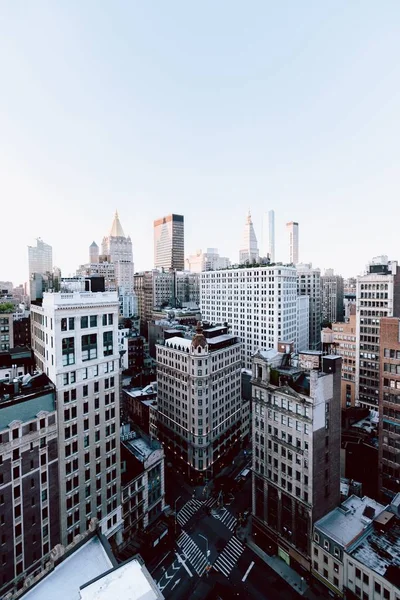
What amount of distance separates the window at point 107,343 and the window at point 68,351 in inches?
251

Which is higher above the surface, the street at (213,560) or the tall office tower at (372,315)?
the tall office tower at (372,315)

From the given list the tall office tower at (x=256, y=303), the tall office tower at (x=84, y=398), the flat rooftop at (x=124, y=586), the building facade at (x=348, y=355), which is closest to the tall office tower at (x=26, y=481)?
the tall office tower at (x=84, y=398)

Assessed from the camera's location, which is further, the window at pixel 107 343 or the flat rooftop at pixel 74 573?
the window at pixel 107 343

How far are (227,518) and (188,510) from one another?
938cm

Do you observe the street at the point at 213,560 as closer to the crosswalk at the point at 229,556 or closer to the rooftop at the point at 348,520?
the crosswalk at the point at 229,556

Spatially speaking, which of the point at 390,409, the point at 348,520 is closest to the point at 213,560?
the point at 348,520

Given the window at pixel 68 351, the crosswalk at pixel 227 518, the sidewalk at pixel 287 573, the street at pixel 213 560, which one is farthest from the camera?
the crosswalk at pixel 227 518

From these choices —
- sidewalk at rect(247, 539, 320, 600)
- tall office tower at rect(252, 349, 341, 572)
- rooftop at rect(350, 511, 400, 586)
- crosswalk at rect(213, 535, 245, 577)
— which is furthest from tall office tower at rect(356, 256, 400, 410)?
crosswalk at rect(213, 535, 245, 577)

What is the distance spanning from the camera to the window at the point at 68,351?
55219 millimetres

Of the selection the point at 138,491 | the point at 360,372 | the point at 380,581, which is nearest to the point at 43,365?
the point at 138,491

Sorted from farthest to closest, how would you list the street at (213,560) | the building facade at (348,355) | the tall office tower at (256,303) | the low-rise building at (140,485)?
the tall office tower at (256,303), the building facade at (348,355), the low-rise building at (140,485), the street at (213,560)

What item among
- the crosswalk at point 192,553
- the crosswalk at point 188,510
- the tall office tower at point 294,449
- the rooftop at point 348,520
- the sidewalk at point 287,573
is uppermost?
the tall office tower at point 294,449

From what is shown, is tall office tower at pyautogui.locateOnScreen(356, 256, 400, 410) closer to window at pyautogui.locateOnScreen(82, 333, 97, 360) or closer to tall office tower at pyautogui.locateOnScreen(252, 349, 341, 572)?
tall office tower at pyautogui.locateOnScreen(252, 349, 341, 572)

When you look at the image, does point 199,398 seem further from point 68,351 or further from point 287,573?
point 68,351
